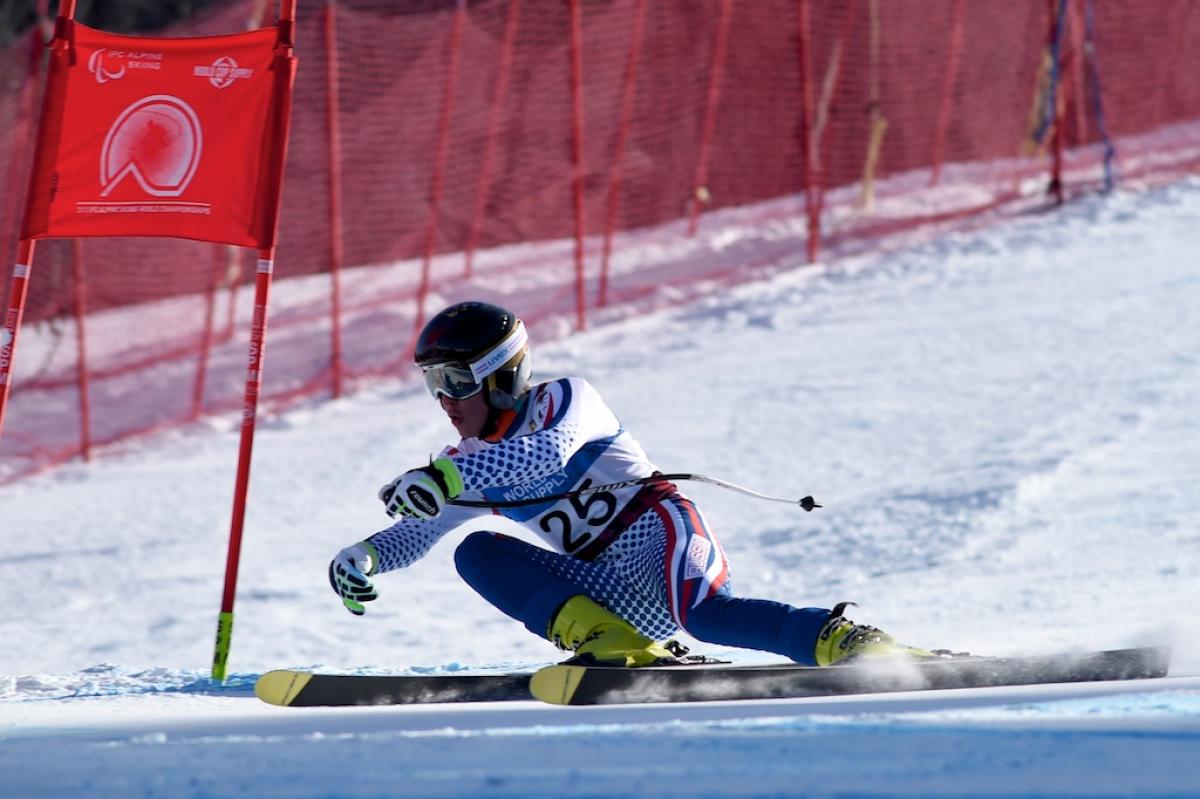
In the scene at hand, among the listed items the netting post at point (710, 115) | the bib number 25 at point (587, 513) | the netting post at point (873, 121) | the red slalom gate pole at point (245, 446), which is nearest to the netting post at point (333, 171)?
the netting post at point (710, 115)

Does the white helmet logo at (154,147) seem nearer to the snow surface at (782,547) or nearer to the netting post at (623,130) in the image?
the snow surface at (782,547)

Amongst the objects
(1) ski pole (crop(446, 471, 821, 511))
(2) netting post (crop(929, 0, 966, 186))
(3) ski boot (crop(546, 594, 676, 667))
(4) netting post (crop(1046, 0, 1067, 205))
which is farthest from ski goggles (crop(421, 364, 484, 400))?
(2) netting post (crop(929, 0, 966, 186))

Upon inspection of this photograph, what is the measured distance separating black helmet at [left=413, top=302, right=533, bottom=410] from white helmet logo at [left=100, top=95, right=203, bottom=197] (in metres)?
1.07

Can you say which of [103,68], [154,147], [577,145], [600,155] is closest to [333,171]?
[577,145]

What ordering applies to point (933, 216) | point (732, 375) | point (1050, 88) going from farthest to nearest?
point (933, 216) < point (1050, 88) < point (732, 375)

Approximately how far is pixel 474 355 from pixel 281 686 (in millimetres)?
1028

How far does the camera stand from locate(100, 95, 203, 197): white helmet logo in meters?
5.03

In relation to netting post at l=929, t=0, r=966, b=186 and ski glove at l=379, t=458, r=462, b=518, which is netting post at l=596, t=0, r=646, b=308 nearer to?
netting post at l=929, t=0, r=966, b=186

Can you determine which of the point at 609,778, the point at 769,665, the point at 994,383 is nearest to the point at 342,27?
the point at 994,383

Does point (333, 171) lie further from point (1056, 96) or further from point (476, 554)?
point (476, 554)

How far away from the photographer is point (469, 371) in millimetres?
4473

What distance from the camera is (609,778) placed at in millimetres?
2967

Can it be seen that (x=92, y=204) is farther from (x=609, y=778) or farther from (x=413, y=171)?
(x=413, y=171)

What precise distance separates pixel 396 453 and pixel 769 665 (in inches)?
235
